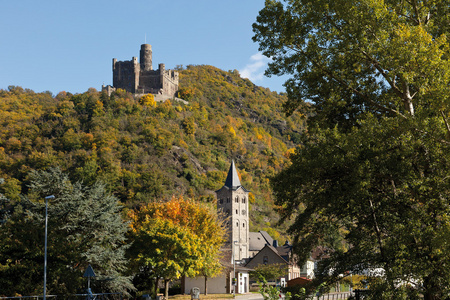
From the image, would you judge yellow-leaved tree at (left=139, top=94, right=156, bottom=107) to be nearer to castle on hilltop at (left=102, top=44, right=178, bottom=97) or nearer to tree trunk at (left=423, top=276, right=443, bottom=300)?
castle on hilltop at (left=102, top=44, right=178, bottom=97)

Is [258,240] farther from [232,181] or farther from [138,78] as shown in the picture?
[138,78]

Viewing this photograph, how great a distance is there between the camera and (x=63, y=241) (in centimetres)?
3075

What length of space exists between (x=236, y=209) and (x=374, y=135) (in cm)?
8815

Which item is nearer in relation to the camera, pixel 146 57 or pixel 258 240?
pixel 258 240

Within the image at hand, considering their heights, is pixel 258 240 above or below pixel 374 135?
below

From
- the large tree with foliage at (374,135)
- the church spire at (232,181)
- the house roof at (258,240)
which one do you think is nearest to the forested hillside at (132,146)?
the church spire at (232,181)

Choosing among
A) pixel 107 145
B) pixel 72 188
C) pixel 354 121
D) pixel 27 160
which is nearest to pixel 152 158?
pixel 107 145

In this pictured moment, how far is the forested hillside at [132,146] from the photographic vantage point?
322 feet

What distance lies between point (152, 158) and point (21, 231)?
270 ft

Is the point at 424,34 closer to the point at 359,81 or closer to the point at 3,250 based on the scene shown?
the point at 359,81

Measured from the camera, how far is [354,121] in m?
18.7

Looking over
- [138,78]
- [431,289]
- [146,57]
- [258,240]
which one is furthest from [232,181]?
[431,289]

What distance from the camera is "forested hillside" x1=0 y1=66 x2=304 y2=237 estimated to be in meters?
98.2

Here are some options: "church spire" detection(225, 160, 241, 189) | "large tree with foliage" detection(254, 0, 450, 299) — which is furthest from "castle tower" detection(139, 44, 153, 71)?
"large tree with foliage" detection(254, 0, 450, 299)
